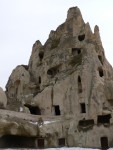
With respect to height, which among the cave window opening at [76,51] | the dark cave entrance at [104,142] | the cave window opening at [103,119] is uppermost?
the cave window opening at [76,51]

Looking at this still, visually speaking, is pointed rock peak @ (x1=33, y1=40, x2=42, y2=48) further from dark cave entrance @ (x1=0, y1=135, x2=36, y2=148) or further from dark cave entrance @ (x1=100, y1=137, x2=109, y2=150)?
dark cave entrance @ (x1=100, y1=137, x2=109, y2=150)

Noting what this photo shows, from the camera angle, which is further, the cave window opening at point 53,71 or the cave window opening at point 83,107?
the cave window opening at point 53,71

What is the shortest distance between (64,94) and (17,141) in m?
8.81

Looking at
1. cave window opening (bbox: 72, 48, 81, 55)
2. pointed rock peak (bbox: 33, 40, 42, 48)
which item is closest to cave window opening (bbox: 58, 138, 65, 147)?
cave window opening (bbox: 72, 48, 81, 55)

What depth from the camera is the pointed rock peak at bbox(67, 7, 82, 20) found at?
53.4 metres

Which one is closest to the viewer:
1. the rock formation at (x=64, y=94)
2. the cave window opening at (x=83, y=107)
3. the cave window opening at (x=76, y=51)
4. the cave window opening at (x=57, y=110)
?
the rock formation at (x=64, y=94)

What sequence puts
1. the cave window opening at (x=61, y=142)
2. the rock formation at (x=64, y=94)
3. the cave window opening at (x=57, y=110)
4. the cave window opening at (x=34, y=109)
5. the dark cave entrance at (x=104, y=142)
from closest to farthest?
the dark cave entrance at (x=104, y=142), the rock formation at (x=64, y=94), the cave window opening at (x=61, y=142), the cave window opening at (x=57, y=110), the cave window opening at (x=34, y=109)

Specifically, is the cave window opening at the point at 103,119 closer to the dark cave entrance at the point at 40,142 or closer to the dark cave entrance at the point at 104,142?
the dark cave entrance at the point at 104,142

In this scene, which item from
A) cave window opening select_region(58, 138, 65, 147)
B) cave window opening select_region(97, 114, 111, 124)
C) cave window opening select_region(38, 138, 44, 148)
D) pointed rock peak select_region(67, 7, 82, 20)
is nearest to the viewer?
cave window opening select_region(38, 138, 44, 148)

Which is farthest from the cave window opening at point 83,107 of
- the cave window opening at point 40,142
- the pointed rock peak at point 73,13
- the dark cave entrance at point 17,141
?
the pointed rock peak at point 73,13

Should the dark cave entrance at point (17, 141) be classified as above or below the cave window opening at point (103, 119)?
below

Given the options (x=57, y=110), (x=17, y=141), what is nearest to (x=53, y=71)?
(x=57, y=110)

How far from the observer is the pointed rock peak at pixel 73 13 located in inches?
2102

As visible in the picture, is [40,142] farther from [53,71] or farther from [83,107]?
[53,71]
